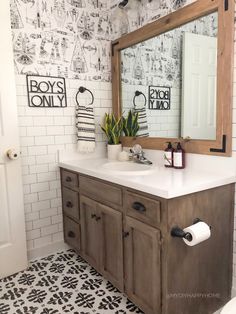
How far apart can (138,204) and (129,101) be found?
1.22 metres

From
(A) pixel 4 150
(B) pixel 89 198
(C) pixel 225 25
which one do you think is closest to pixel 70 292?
(B) pixel 89 198

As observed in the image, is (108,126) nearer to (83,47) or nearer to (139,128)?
(139,128)

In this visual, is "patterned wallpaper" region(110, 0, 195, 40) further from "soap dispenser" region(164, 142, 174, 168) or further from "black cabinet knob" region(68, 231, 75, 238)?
"black cabinet knob" region(68, 231, 75, 238)

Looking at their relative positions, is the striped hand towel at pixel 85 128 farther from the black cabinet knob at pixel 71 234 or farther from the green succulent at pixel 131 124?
the black cabinet knob at pixel 71 234

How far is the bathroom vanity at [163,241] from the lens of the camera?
49.4 inches

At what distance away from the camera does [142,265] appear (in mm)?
1405

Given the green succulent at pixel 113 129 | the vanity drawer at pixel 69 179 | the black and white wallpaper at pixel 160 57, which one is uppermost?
the black and white wallpaper at pixel 160 57

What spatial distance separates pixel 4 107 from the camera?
6.10ft

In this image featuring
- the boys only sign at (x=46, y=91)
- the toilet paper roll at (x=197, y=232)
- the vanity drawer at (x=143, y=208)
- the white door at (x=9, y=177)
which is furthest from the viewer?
the boys only sign at (x=46, y=91)

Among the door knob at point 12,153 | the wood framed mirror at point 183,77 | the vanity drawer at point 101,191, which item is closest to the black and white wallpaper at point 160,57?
the wood framed mirror at point 183,77

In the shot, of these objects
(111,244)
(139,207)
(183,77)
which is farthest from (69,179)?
(183,77)

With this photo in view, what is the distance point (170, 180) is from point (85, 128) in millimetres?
1083

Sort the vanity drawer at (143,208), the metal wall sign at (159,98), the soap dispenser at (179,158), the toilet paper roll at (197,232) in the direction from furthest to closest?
the metal wall sign at (159,98) < the soap dispenser at (179,158) < the vanity drawer at (143,208) < the toilet paper roll at (197,232)

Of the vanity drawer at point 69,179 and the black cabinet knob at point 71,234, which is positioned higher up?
the vanity drawer at point 69,179
